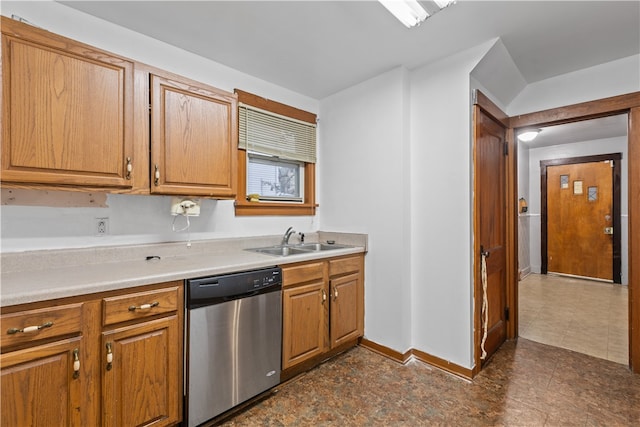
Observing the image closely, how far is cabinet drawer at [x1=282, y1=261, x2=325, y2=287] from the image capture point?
211cm

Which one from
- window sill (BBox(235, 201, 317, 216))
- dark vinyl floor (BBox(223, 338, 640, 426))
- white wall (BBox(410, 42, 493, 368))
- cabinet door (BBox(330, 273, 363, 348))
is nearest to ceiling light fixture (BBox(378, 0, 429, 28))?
white wall (BBox(410, 42, 493, 368))

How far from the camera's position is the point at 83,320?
51.7 inches

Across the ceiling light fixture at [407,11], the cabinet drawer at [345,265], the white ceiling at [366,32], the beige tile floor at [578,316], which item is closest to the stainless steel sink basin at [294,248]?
the cabinet drawer at [345,265]

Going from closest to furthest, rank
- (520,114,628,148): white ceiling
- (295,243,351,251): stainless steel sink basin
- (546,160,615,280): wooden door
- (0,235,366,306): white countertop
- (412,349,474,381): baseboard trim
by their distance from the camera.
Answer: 1. (0,235,366,306): white countertop
2. (412,349,474,381): baseboard trim
3. (295,243,351,251): stainless steel sink basin
4. (520,114,628,148): white ceiling
5. (546,160,615,280): wooden door

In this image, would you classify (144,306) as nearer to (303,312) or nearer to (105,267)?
(105,267)

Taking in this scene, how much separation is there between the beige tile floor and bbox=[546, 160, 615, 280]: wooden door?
0.40m

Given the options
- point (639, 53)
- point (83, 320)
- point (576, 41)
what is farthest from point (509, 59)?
point (83, 320)

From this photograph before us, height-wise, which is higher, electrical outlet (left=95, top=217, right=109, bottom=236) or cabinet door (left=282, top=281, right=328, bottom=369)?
electrical outlet (left=95, top=217, right=109, bottom=236)

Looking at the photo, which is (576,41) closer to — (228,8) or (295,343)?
(228,8)

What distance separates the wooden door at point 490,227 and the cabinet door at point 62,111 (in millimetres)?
2402

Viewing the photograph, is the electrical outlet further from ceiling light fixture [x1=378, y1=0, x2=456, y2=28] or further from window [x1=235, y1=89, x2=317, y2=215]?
ceiling light fixture [x1=378, y1=0, x2=456, y2=28]

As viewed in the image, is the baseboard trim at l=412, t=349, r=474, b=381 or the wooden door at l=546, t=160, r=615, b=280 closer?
the baseboard trim at l=412, t=349, r=474, b=381

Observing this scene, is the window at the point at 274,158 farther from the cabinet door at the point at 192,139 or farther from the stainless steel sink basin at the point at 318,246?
the cabinet door at the point at 192,139

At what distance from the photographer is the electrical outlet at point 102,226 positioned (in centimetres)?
190
